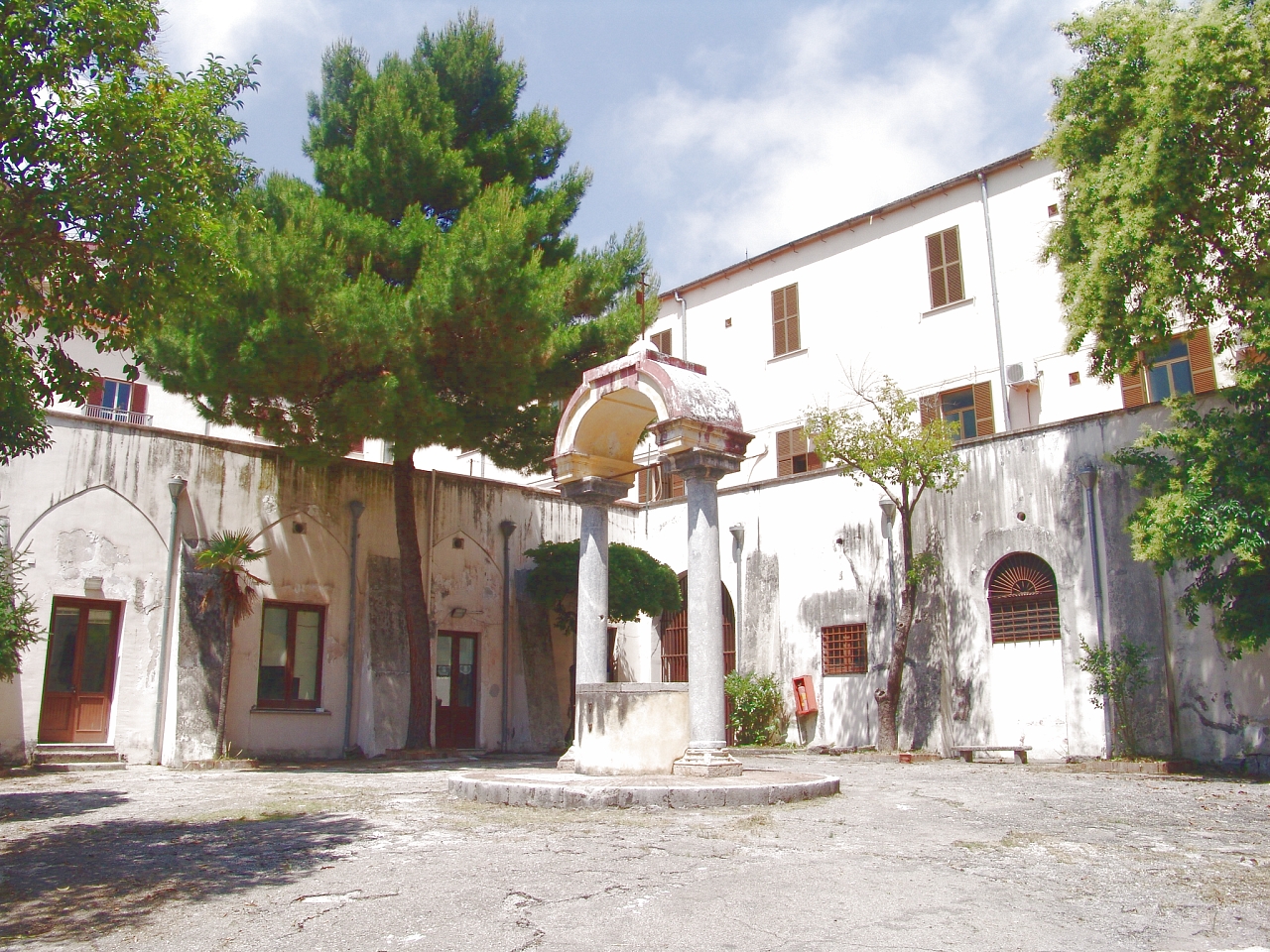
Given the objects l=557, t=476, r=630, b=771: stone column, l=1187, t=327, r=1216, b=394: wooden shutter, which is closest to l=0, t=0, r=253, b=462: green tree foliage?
l=557, t=476, r=630, b=771: stone column

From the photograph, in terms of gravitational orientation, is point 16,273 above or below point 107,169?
below

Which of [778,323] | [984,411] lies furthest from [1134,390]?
[778,323]

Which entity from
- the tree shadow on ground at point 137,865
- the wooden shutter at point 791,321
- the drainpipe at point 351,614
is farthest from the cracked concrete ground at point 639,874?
the wooden shutter at point 791,321

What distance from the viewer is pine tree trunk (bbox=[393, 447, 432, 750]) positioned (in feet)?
52.2

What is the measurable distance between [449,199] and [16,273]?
414 inches

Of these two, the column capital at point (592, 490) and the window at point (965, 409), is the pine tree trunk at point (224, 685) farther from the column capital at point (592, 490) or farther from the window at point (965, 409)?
the window at point (965, 409)

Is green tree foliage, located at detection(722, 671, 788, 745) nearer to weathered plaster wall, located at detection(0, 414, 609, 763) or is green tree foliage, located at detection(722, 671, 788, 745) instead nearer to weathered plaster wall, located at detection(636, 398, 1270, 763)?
weathered plaster wall, located at detection(636, 398, 1270, 763)

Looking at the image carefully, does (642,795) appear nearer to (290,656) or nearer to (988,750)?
(988,750)

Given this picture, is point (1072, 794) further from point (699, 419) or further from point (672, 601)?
point (672, 601)

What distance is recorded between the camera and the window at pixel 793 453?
21.7 metres

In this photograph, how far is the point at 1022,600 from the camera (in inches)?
605

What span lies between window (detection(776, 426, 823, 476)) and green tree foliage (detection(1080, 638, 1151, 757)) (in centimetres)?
843

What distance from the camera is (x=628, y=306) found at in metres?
16.7

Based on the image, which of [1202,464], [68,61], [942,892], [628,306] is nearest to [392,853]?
[942,892]
